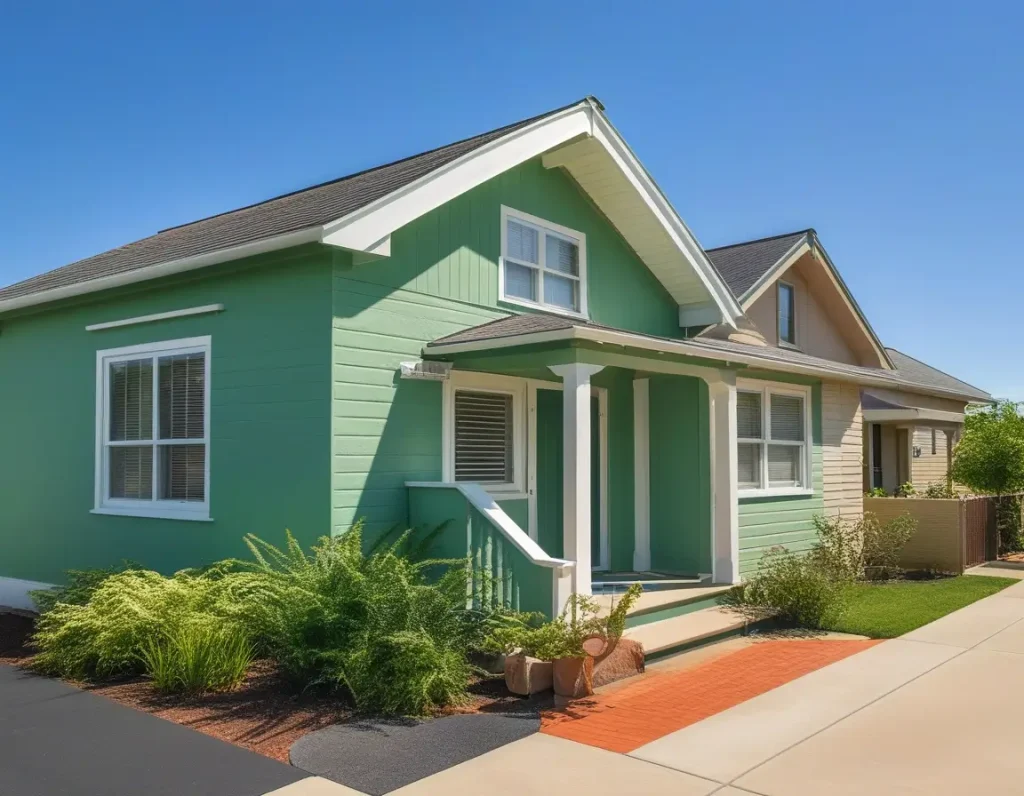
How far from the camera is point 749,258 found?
15906 millimetres

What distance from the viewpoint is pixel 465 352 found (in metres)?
8.46

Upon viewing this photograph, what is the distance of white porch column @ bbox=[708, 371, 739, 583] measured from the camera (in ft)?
32.8

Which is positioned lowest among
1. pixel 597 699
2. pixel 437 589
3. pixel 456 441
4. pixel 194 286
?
pixel 597 699

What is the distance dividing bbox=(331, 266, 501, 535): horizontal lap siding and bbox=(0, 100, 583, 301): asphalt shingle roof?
95cm

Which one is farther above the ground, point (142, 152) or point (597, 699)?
point (142, 152)

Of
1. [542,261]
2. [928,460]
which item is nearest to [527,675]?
[542,261]

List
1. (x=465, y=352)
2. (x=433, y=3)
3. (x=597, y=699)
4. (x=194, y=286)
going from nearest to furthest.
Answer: (x=597, y=699)
(x=465, y=352)
(x=194, y=286)
(x=433, y=3)

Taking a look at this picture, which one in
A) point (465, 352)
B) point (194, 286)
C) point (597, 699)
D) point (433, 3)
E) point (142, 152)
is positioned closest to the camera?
point (597, 699)

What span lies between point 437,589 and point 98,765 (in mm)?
2502

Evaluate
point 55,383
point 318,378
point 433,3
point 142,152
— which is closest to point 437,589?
point 318,378

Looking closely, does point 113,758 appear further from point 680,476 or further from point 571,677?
point 680,476

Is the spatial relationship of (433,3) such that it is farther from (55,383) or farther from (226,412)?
(55,383)

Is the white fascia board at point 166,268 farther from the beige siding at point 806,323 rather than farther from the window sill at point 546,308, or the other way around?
the beige siding at point 806,323

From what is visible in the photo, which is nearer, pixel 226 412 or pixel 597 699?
pixel 597 699
